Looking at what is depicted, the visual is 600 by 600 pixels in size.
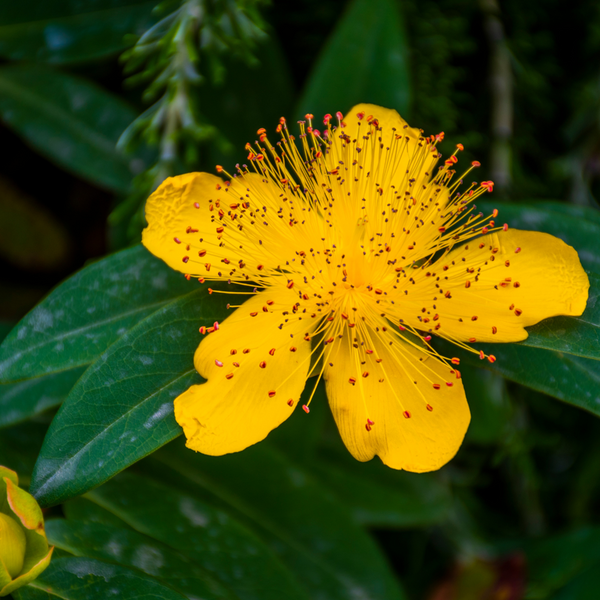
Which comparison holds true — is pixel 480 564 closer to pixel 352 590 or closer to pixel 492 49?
pixel 352 590

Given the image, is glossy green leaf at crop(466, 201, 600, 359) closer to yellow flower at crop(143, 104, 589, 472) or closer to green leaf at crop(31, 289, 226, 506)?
yellow flower at crop(143, 104, 589, 472)

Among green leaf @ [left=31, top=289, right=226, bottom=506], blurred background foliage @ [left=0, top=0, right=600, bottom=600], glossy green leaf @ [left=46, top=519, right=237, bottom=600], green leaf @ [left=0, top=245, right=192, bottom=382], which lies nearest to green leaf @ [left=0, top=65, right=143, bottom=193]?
blurred background foliage @ [left=0, top=0, right=600, bottom=600]

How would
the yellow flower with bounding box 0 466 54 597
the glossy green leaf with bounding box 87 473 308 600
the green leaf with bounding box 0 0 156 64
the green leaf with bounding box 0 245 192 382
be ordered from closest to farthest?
the yellow flower with bounding box 0 466 54 597 → the green leaf with bounding box 0 245 192 382 → the glossy green leaf with bounding box 87 473 308 600 → the green leaf with bounding box 0 0 156 64

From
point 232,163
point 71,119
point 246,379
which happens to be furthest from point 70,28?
point 246,379

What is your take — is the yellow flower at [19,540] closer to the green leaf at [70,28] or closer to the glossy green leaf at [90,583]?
the glossy green leaf at [90,583]

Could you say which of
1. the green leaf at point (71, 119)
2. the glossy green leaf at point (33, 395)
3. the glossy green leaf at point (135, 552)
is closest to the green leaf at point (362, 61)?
the green leaf at point (71, 119)

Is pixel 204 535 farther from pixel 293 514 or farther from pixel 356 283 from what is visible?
pixel 356 283

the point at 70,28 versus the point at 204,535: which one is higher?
the point at 70,28

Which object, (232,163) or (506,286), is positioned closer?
(506,286)

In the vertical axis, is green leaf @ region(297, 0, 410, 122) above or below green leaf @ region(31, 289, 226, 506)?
above
